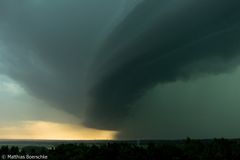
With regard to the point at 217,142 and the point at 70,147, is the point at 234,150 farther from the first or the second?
the point at 70,147

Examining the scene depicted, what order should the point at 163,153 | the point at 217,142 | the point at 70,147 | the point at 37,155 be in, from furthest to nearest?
the point at 217,142
the point at 70,147
the point at 163,153
the point at 37,155

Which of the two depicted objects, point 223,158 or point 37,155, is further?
point 223,158

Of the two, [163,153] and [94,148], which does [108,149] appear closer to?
[94,148]

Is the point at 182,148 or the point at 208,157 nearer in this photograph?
the point at 208,157

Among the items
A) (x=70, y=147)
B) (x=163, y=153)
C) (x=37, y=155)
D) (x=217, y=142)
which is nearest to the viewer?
(x=37, y=155)

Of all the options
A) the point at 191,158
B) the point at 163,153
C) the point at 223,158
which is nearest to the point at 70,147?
the point at 163,153

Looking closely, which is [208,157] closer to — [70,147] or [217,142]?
[217,142]

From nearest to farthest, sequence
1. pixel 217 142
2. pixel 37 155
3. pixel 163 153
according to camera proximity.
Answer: pixel 37 155
pixel 163 153
pixel 217 142

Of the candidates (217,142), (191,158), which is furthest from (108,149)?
(217,142)

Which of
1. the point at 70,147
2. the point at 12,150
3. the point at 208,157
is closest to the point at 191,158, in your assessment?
the point at 208,157
